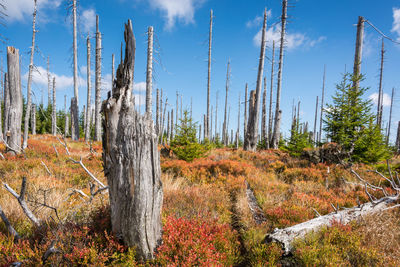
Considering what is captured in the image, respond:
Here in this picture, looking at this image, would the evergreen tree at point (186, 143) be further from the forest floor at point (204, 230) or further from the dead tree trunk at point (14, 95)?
the dead tree trunk at point (14, 95)

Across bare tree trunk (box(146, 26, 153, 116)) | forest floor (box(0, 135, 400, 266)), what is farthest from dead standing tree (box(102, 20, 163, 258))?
bare tree trunk (box(146, 26, 153, 116))

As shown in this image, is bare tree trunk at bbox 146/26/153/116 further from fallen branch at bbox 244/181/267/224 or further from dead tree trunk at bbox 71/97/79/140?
fallen branch at bbox 244/181/267/224

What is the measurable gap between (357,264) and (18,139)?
11.7m

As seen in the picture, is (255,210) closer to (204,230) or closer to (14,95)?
(204,230)

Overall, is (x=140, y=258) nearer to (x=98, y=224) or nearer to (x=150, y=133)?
(x=98, y=224)

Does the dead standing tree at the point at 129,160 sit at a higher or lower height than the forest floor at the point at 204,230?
higher

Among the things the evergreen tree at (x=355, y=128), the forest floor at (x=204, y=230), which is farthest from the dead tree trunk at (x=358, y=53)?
the forest floor at (x=204, y=230)

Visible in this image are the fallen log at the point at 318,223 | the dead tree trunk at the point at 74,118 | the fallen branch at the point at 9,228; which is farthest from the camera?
the dead tree trunk at the point at 74,118

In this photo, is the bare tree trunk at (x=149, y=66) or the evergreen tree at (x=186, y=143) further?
the bare tree trunk at (x=149, y=66)

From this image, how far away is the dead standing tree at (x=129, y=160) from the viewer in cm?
226

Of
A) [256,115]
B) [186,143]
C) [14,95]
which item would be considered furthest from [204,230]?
[256,115]

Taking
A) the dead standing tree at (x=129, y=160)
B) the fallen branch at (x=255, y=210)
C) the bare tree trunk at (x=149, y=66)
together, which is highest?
the bare tree trunk at (x=149, y=66)

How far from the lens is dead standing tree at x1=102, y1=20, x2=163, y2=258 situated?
Answer: 2262mm

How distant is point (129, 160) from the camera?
226 cm
